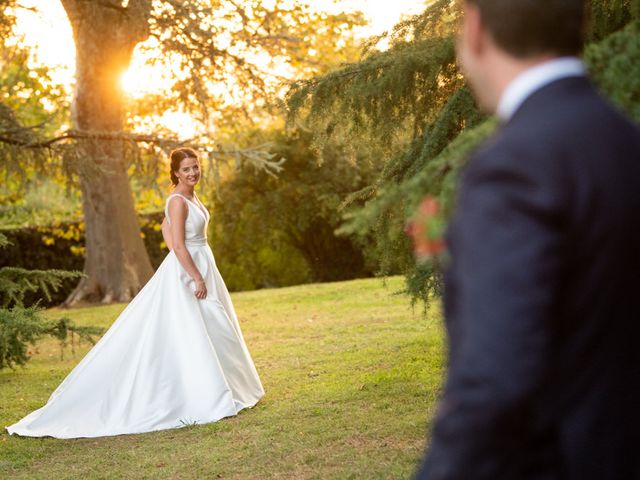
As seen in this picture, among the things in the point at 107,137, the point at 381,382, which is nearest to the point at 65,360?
the point at 107,137

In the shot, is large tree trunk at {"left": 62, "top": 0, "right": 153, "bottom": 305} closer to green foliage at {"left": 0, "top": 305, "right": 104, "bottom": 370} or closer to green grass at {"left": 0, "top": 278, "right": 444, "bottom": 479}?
green grass at {"left": 0, "top": 278, "right": 444, "bottom": 479}

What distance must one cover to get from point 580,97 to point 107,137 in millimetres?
14245

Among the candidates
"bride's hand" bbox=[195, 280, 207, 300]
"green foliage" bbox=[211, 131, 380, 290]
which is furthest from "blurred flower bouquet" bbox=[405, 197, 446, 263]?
"green foliage" bbox=[211, 131, 380, 290]

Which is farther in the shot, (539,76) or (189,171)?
(189,171)

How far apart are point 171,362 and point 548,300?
256 inches

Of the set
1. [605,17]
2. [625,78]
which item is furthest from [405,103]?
[625,78]

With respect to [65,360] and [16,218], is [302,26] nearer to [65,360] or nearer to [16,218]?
[16,218]

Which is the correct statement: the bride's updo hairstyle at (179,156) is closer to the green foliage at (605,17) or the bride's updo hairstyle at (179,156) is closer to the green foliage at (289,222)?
the green foliage at (605,17)

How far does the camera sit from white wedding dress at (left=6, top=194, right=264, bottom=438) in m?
7.58

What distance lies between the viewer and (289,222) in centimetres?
2284

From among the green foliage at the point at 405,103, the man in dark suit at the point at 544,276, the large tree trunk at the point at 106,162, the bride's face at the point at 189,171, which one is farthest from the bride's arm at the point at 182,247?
the large tree trunk at the point at 106,162

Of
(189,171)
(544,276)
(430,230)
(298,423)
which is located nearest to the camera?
(544,276)

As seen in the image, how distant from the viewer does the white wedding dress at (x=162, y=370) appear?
7.58 m

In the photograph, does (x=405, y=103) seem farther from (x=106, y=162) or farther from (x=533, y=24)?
(x=106, y=162)
